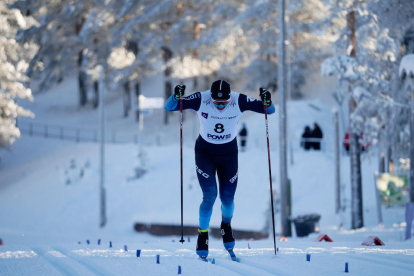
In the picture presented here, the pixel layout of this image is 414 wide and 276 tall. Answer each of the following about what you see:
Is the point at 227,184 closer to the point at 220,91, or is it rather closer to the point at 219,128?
the point at 219,128

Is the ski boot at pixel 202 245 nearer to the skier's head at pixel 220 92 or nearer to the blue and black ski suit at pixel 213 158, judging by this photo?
the blue and black ski suit at pixel 213 158

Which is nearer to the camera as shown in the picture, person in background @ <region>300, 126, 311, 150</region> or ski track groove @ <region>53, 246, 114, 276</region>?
ski track groove @ <region>53, 246, 114, 276</region>

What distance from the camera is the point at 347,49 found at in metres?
17.2

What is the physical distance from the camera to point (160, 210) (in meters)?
24.7

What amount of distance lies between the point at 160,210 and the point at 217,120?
18488 millimetres

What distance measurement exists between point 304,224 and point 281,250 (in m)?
7.86

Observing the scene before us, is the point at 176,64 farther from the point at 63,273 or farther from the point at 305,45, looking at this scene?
the point at 63,273

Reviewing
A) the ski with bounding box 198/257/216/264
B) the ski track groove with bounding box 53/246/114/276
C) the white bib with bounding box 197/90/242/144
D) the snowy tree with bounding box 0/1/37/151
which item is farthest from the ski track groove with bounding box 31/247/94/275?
the snowy tree with bounding box 0/1/37/151

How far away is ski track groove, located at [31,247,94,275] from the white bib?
225 cm

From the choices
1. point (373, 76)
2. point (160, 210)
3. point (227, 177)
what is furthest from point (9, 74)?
point (227, 177)

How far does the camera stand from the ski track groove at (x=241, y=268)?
542 centimetres

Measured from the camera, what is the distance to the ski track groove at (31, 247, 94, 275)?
559 centimetres

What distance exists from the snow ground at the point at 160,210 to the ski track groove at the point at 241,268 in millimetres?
27

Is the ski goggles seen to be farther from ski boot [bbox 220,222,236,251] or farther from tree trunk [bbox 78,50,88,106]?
tree trunk [bbox 78,50,88,106]
